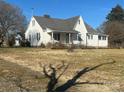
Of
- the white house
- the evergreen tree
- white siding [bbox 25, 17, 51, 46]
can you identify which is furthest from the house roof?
the evergreen tree

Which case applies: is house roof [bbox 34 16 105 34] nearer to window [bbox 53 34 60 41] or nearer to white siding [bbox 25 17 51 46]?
white siding [bbox 25 17 51 46]

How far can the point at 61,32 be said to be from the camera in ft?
148

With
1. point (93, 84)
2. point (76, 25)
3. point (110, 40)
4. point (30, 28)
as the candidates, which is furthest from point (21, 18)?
point (93, 84)

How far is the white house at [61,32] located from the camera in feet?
145

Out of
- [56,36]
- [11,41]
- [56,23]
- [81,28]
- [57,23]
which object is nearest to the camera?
[56,36]

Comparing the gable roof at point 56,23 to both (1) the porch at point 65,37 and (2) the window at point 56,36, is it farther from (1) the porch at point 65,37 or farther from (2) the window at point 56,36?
(2) the window at point 56,36

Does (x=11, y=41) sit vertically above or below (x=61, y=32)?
below

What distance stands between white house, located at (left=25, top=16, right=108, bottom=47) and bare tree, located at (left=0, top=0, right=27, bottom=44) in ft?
7.63

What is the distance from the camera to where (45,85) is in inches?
333

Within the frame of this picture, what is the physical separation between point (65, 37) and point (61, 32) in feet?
4.53

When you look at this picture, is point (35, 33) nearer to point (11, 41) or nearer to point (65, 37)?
point (11, 41)

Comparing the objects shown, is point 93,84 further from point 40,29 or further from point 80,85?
point 40,29

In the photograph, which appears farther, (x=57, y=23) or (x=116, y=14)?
(x=116, y=14)

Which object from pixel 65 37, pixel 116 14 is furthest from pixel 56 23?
pixel 116 14
